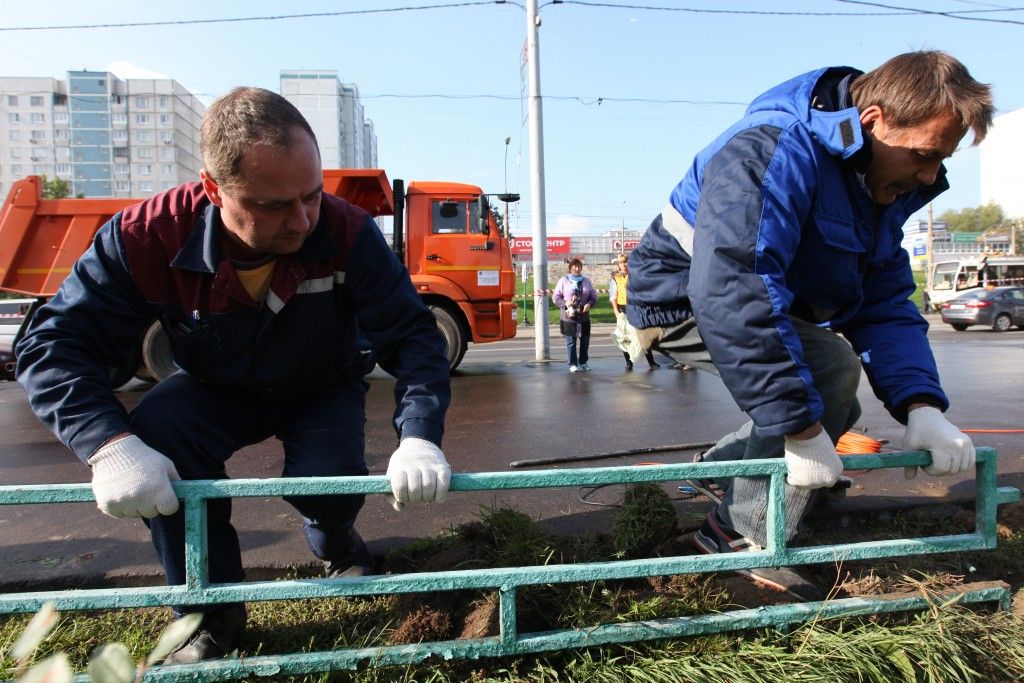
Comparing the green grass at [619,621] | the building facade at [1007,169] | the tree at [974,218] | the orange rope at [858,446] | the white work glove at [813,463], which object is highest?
the building facade at [1007,169]

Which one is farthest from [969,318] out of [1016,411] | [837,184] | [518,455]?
[837,184]

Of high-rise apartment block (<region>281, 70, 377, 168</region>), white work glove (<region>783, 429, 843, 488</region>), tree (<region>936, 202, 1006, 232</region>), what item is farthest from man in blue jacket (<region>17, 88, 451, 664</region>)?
tree (<region>936, 202, 1006, 232</region>)

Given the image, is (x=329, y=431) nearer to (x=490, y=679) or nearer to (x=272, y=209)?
(x=272, y=209)

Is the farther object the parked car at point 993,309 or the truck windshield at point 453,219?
the parked car at point 993,309

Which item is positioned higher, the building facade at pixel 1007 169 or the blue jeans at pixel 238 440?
the building facade at pixel 1007 169

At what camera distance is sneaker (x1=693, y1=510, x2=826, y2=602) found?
7.06 feet

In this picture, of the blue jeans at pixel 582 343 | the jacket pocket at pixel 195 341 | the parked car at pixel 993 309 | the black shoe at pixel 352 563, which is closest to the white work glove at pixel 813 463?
the black shoe at pixel 352 563

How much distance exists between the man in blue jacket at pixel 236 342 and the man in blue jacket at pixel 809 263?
87 cm

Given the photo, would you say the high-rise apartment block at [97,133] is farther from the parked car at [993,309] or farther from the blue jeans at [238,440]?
the blue jeans at [238,440]

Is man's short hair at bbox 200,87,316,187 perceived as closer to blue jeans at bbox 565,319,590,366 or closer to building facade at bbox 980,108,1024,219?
blue jeans at bbox 565,319,590,366

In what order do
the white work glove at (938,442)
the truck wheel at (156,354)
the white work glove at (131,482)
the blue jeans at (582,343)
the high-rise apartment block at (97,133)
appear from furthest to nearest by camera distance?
the high-rise apartment block at (97,133) → the blue jeans at (582,343) → the truck wheel at (156,354) → the white work glove at (938,442) → the white work glove at (131,482)

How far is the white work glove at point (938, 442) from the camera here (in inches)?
80.0

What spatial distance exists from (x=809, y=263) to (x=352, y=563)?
182cm

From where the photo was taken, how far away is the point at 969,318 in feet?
62.4
